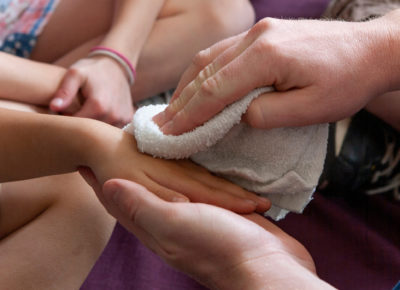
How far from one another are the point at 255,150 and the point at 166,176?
0.38 ft

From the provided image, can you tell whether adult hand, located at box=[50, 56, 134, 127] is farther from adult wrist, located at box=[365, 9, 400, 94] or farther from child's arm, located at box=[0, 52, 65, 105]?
adult wrist, located at box=[365, 9, 400, 94]

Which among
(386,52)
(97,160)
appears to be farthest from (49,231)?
(386,52)

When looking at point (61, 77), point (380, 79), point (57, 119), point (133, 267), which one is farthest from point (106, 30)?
point (380, 79)

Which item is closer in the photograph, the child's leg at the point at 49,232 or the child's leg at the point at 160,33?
the child's leg at the point at 49,232

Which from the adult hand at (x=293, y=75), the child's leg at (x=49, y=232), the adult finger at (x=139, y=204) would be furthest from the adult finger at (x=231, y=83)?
the child's leg at (x=49, y=232)

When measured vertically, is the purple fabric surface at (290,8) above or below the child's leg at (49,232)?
above

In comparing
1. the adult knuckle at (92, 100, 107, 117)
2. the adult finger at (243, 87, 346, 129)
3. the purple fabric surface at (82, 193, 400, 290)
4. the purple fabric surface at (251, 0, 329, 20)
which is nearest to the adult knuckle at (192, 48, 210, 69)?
the adult finger at (243, 87, 346, 129)

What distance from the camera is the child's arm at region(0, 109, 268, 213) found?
20.5 inches

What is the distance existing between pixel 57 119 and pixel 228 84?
0.26m

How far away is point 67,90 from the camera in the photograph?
72cm

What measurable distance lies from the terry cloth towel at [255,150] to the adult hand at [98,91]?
221mm

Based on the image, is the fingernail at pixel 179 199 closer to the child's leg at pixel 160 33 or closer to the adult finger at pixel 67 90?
the adult finger at pixel 67 90

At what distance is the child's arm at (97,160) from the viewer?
52cm

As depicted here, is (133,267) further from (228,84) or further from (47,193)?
(228,84)
